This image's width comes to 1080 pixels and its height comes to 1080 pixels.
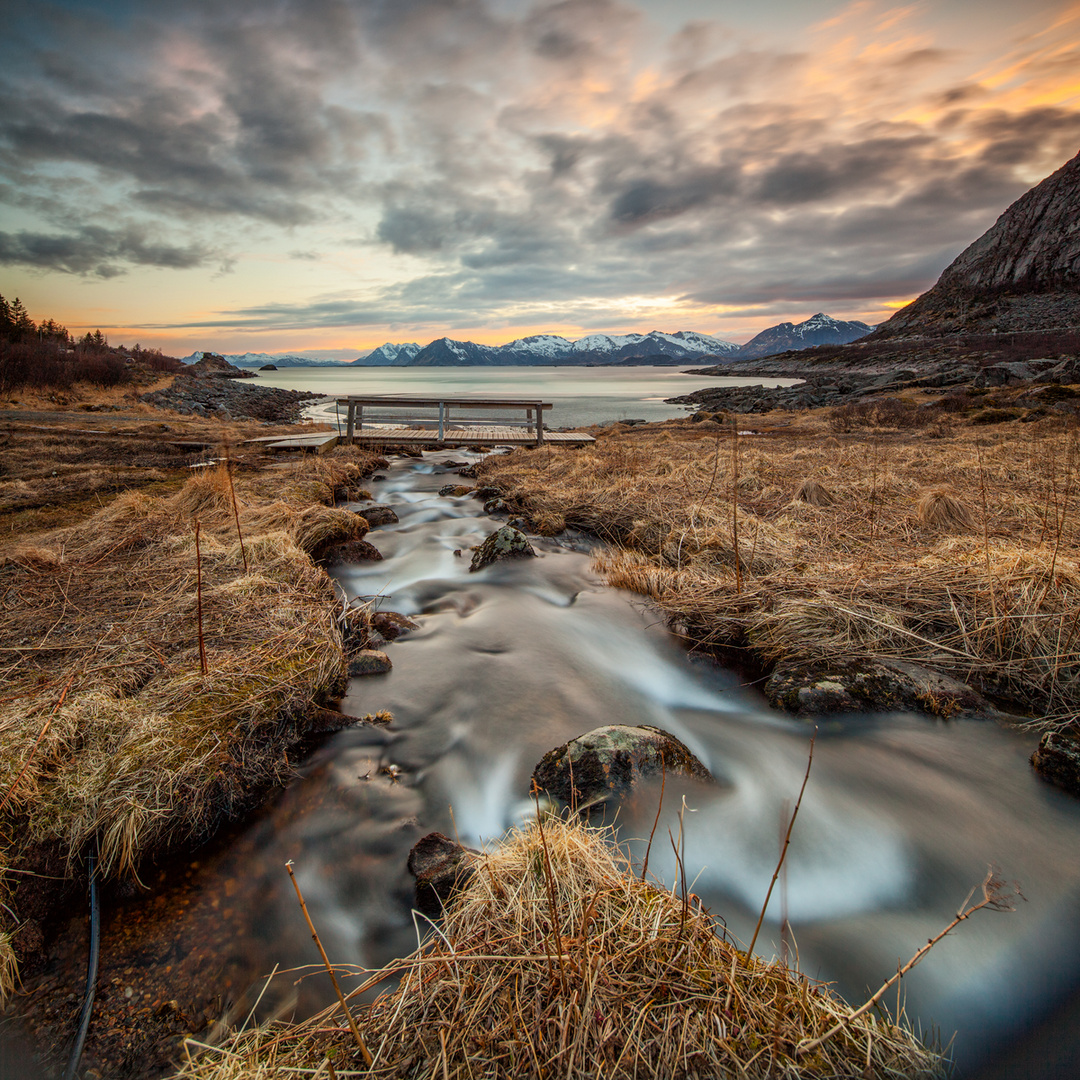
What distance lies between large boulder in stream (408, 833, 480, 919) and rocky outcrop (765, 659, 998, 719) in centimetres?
285

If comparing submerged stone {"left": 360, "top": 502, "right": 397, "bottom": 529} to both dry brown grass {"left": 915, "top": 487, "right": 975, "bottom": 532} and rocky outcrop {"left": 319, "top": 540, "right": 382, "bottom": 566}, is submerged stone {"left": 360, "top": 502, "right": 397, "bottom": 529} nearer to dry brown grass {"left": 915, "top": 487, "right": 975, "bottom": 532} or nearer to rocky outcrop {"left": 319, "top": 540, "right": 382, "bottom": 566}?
rocky outcrop {"left": 319, "top": 540, "right": 382, "bottom": 566}

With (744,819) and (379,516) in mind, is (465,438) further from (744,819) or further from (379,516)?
(744,819)

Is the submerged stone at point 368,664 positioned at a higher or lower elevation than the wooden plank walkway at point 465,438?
lower

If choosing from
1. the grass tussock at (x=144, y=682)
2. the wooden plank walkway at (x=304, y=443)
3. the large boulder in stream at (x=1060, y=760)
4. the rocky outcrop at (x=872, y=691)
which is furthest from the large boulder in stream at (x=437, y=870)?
the wooden plank walkway at (x=304, y=443)

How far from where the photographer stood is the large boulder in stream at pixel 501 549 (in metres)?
7.87

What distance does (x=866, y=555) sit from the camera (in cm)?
593

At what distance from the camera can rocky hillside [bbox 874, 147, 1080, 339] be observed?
79438 mm

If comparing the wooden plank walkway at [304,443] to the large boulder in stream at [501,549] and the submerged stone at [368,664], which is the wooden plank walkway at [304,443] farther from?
the submerged stone at [368,664]

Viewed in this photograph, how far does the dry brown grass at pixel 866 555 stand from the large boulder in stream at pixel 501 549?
1295 mm

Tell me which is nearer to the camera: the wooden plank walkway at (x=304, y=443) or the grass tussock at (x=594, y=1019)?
the grass tussock at (x=594, y=1019)

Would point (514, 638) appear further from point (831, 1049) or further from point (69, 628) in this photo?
point (831, 1049)

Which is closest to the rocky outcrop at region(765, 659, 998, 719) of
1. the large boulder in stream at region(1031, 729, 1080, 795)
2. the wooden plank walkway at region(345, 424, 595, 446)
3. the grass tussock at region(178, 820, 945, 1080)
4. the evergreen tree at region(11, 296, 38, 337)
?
the large boulder in stream at region(1031, 729, 1080, 795)

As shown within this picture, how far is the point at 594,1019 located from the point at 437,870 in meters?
1.43

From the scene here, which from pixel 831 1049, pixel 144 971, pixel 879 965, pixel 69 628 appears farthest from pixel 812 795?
pixel 69 628
